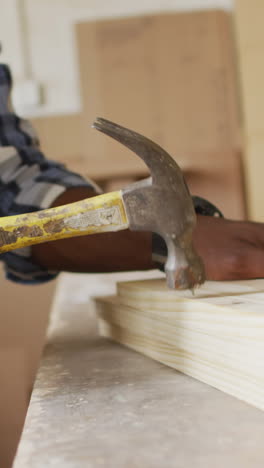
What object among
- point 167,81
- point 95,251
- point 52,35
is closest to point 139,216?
point 95,251

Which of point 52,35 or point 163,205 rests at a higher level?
point 52,35

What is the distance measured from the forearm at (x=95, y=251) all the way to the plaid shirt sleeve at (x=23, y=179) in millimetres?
24

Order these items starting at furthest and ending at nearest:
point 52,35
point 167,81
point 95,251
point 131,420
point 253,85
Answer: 1. point 52,35
2. point 167,81
3. point 253,85
4. point 95,251
5. point 131,420

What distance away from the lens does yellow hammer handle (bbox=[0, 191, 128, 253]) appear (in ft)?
1.89

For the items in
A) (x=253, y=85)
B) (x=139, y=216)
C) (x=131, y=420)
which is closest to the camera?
(x=131, y=420)

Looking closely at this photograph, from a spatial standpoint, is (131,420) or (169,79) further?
(169,79)

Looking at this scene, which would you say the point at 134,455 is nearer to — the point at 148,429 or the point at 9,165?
the point at 148,429

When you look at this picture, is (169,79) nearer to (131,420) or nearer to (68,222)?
(68,222)

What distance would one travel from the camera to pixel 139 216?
58 centimetres

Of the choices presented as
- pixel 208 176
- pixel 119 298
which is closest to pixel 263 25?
pixel 208 176

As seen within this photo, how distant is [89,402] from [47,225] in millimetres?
186

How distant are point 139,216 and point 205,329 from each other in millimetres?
132

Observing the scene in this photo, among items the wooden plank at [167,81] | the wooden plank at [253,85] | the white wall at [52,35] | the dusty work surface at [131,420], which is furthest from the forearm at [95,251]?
the white wall at [52,35]

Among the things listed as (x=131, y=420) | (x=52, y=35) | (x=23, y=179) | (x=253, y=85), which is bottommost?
(x=131, y=420)
